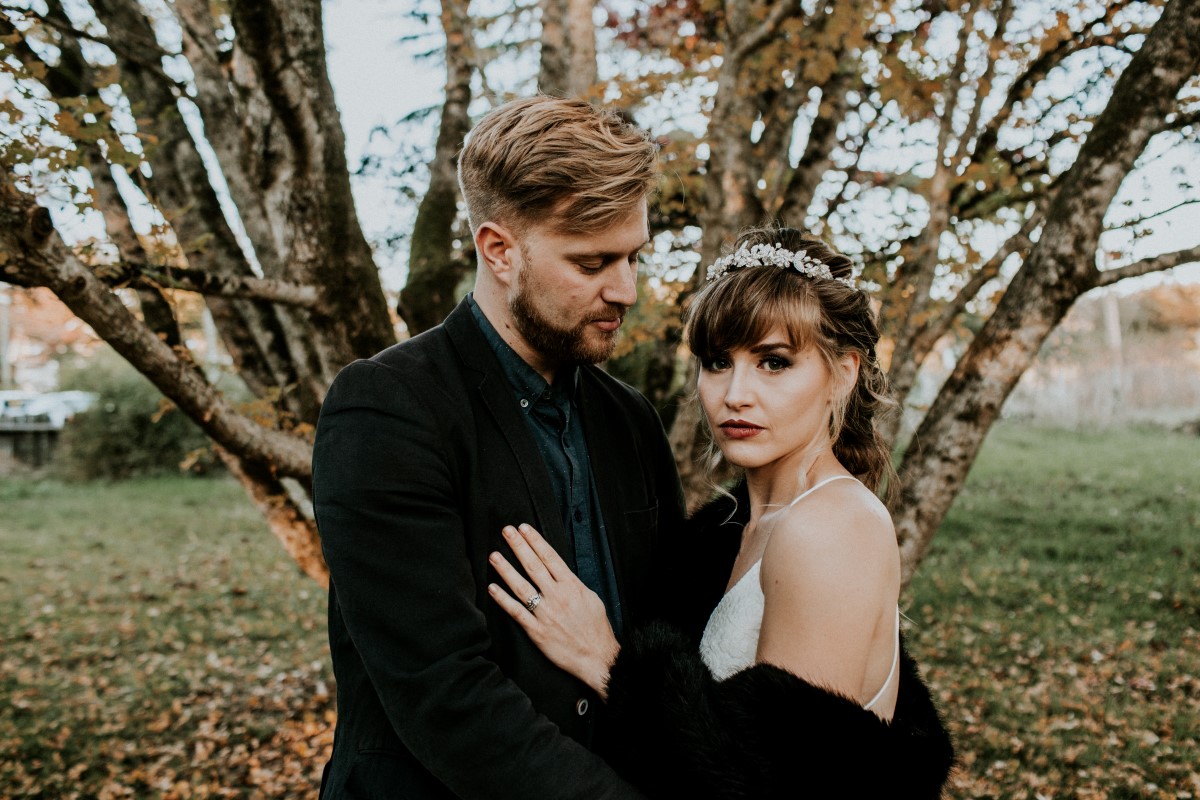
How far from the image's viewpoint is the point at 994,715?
608cm

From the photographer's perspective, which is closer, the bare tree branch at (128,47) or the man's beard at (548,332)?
the man's beard at (548,332)

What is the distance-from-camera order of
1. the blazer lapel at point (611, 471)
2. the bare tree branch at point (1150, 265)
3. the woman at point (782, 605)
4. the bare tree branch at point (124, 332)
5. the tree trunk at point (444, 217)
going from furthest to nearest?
1. the tree trunk at point (444, 217)
2. the bare tree branch at point (1150, 265)
3. the bare tree branch at point (124, 332)
4. the blazer lapel at point (611, 471)
5. the woman at point (782, 605)

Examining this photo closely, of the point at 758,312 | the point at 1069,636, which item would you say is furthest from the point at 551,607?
the point at 1069,636

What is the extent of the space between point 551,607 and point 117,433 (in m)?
19.7

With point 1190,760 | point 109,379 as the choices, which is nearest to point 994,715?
point 1190,760

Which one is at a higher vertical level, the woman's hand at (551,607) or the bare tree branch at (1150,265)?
the bare tree branch at (1150,265)

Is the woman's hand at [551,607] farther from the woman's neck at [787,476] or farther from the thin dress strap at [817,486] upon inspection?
the woman's neck at [787,476]

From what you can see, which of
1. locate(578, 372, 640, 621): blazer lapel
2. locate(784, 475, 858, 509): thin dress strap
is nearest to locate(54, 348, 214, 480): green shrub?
locate(578, 372, 640, 621): blazer lapel

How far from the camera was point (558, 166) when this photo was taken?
2018 mm

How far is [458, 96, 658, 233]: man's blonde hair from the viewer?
204cm

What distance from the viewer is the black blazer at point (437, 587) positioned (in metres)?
1.62

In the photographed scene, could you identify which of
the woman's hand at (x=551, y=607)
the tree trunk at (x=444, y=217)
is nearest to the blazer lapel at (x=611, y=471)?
the woman's hand at (x=551, y=607)

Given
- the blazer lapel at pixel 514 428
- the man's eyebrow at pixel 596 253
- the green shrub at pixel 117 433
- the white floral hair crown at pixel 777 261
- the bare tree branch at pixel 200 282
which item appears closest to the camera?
the blazer lapel at pixel 514 428

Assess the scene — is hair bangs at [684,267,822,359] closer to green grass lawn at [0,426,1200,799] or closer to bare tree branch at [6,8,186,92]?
bare tree branch at [6,8,186,92]
